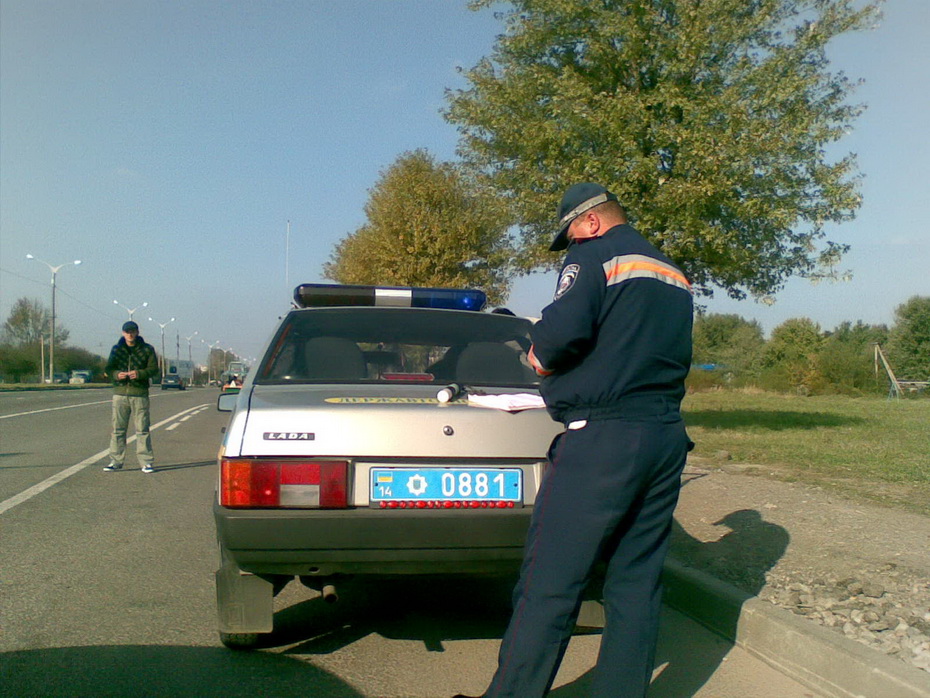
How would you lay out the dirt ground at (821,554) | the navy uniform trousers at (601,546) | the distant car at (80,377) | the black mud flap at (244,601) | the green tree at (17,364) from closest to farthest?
the navy uniform trousers at (601,546) < the black mud flap at (244,601) < the dirt ground at (821,554) < the green tree at (17,364) < the distant car at (80,377)

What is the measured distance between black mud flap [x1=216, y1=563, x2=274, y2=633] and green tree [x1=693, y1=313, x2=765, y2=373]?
8733 centimetres

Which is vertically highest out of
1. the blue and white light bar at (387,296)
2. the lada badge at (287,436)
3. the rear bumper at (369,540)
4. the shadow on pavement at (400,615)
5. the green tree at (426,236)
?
the green tree at (426,236)

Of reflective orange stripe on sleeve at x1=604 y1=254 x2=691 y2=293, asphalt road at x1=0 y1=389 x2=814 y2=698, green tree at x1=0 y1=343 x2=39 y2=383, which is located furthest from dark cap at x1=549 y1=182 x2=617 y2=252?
green tree at x1=0 y1=343 x2=39 y2=383

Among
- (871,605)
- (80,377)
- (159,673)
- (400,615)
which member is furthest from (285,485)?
(80,377)

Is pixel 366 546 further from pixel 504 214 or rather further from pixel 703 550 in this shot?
pixel 504 214

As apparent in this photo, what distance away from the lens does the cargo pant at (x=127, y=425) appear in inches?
409

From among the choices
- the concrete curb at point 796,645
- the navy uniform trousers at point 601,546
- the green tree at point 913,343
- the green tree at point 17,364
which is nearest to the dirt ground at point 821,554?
the concrete curb at point 796,645

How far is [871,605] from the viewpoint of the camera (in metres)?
4.27

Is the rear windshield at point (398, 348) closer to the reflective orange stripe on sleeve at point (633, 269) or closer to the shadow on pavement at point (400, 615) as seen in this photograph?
the shadow on pavement at point (400, 615)

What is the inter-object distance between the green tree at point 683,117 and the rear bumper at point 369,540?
31.7 ft

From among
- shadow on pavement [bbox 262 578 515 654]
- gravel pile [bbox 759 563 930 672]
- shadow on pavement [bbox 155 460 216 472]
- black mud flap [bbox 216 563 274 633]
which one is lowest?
shadow on pavement [bbox 262 578 515 654]

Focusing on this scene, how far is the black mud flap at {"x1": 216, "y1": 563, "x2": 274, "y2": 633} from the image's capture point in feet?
11.5

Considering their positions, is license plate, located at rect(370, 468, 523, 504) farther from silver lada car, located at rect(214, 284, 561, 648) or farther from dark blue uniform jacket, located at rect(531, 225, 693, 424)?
dark blue uniform jacket, located at rect(531, 225, 693, 424)

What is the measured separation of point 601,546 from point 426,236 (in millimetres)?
22695
